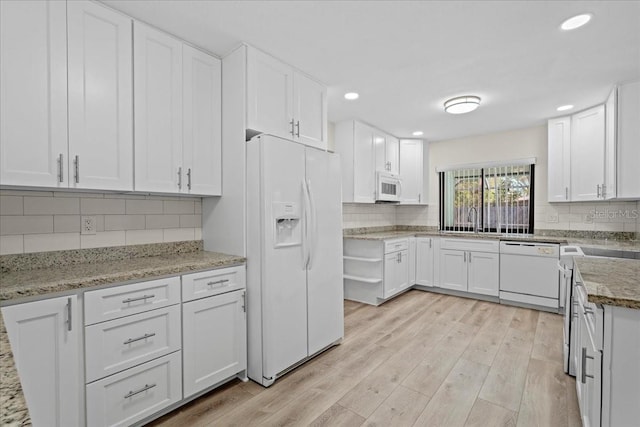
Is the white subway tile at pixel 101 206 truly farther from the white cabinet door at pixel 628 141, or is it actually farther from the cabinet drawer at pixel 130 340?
the white cabinet door at pixel 628 141

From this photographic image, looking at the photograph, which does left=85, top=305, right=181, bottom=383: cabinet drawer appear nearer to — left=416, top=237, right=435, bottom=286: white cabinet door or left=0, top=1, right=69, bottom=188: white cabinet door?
left=0, top=1, right=69, bottom=188: white cabinet door

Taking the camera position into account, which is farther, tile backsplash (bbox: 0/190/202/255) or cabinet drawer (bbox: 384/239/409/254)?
cabinet drawer (bbox: 384/239/409/254)

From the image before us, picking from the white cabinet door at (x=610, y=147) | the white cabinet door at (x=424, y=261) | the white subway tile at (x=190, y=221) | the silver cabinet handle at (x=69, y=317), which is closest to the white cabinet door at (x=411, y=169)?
the white cabinet door at (x=424, y=261)

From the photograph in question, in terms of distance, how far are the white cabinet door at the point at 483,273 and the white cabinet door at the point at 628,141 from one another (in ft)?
4.91

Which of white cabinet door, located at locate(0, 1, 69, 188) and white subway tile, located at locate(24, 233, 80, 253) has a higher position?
white cabinet door, located at locate(0, 1, 69, 188)

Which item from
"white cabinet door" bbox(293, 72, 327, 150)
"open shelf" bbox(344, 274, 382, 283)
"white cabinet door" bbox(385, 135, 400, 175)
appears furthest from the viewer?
"white cabinet door" bbox(385, 135, 400, 175)

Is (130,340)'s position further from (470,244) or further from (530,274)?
(530,274)

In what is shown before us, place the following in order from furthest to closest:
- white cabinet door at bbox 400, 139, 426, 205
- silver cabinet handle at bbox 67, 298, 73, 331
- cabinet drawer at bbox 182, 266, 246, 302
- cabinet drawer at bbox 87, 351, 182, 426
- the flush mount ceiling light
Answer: white cabinet door at bbox 400, 139, 426, 205 → the flush mount ceiling light → cabinet drawer at bbox 182, 266, 246, 302 → cabinet drawer at bbox 87, 351, 182, 426 → silver cabinet handle at bbox 67, 298, 73, 331

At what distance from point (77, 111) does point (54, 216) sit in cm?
67

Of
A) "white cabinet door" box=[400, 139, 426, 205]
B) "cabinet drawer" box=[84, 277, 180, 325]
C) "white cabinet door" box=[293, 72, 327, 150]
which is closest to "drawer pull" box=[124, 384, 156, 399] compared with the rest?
"cabinet drawer" box=[84, 277, 180, 325]

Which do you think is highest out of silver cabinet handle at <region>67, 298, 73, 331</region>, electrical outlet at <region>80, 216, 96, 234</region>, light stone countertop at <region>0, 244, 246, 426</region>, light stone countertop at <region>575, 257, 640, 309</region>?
electrical outlet at <region>80, 216, 96, 234</region>

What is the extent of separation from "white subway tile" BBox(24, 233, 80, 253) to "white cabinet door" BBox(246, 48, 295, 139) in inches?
53.1

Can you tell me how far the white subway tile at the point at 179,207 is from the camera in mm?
2436

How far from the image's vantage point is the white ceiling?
189 centimetres
